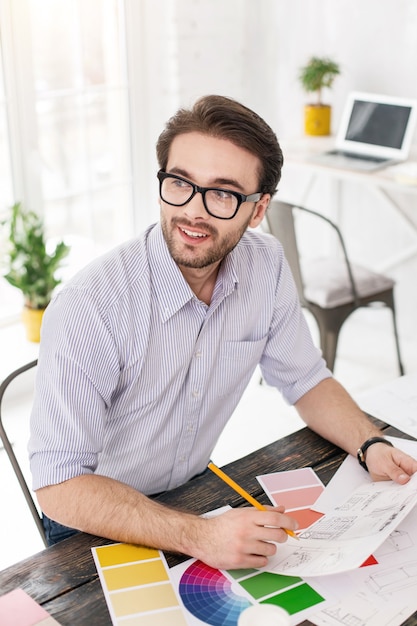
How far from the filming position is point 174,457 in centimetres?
160

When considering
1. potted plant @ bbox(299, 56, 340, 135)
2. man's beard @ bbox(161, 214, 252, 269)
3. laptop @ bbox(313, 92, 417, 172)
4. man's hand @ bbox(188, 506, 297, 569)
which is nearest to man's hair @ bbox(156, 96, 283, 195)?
man's beard @ bbox(161, 214, 252, 269)

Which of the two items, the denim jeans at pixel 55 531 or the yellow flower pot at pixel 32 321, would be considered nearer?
the denim jeans at pixel 55 531

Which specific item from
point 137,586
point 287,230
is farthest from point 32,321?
point 137,586

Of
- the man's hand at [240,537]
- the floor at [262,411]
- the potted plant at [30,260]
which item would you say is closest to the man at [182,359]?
the man's hand at [240,537]

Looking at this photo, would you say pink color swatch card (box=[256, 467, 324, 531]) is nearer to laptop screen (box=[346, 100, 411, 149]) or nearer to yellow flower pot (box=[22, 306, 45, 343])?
yellow flower pot (box=[22, 306, 45, 343])

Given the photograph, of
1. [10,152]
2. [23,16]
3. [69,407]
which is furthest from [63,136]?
[69,407]

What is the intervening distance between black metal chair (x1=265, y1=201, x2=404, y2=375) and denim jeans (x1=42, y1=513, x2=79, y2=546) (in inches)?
58.7

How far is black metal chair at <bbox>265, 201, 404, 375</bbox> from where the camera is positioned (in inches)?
111

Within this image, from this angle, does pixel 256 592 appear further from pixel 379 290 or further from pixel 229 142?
pixel 379 290

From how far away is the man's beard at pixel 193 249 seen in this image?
1.51m

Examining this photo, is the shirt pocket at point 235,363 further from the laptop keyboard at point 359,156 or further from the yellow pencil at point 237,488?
the laptop keyboard at point 359,156

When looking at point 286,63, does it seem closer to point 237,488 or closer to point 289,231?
point 289,231

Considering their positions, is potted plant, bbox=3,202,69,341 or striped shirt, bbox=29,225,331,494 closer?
striped shirt, bbox=29,225,331,494

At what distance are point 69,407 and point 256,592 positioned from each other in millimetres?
434
